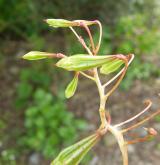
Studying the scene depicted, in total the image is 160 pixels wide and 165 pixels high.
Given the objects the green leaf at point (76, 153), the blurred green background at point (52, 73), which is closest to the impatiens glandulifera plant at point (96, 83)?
the green leaf at point (76, 153)

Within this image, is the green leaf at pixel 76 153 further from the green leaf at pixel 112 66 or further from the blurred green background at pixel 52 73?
the blurred green background at pixel 52 73

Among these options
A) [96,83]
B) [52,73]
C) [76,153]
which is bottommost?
[52,73]

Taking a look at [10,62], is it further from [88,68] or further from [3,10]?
[88,68]

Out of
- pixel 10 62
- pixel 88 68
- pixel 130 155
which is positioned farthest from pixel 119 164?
pixel 88 68

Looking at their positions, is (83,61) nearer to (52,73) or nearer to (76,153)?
(76,153)

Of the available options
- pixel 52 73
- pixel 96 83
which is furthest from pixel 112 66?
pixel 52 73

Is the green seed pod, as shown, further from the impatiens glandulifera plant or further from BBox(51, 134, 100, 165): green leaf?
BBox(51, 134, 100, 165): green leaf
